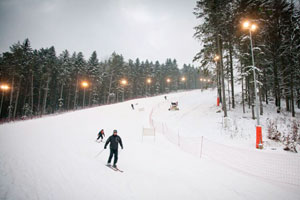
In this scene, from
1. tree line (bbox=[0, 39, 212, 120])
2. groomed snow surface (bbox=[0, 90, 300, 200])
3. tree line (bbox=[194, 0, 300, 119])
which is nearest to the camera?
groomed snow surface (bbox=[0, 90, 300, 200])

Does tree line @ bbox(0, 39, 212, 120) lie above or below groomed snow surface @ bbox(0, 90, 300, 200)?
above

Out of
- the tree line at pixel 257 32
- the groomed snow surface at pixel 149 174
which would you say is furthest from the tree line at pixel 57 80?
the groomed snow surface at pixel 149 174

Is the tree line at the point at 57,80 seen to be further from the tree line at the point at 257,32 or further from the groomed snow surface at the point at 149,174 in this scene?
the groomed snow surface at the point at 149,174

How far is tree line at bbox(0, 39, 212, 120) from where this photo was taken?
30230 mm

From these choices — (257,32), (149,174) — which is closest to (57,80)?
(149,174)

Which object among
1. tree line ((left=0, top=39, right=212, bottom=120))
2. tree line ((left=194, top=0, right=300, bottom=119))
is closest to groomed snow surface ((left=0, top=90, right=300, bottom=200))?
tree line ((left=194, top=0, right=300, bottom=119))

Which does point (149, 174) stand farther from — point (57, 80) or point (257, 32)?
point (57, 80)

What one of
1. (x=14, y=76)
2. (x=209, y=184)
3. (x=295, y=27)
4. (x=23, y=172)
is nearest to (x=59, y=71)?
(x=14, y=76)

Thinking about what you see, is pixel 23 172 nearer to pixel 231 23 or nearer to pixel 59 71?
pixel 231 23

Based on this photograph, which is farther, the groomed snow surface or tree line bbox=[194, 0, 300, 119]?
tree line bbox=[194, 0, 300, 119]

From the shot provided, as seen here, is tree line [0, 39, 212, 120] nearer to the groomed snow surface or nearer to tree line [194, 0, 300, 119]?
tree line [194, 0, 300, 119]

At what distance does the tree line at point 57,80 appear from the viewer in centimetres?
3023

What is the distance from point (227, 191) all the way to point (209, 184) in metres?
0.63

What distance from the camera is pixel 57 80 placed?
4200 cm
